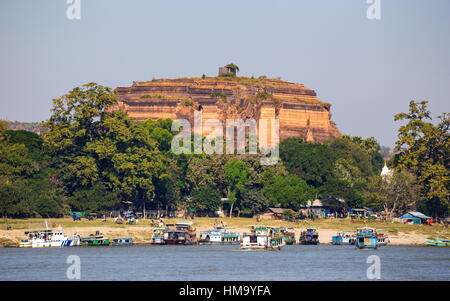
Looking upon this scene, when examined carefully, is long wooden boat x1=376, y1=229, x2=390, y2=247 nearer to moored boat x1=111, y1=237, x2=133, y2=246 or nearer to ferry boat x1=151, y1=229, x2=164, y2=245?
ferry boat x1=151, y1=229, x2=164, y2=245

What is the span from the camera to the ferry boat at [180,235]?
284ft

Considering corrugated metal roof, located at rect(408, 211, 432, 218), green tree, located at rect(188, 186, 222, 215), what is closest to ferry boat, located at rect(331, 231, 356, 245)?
corrugated metal roof, located at rect(408, 211, 432, 218)

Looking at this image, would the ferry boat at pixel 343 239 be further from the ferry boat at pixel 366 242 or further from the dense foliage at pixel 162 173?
the dense foliage at pixel 162 173

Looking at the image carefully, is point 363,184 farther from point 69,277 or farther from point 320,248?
point 69,277

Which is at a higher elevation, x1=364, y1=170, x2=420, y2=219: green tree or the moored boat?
x1=364, y1=170, x2=420, y2=219: green tree

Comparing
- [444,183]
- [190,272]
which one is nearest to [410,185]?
[444,183]

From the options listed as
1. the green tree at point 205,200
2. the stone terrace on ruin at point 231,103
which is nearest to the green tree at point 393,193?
the green tree at point 205,200

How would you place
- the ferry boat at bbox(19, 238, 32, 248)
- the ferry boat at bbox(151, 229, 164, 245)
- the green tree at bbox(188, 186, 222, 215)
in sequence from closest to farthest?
the ferry boat at bbox(19, 238, 32, 248) < the ferry boat at bbox(151, 229, 164, 245) < the green tree at bbox(188, 186, 222, 215)

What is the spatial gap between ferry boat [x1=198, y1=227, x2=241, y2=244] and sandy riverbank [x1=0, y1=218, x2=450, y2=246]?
2.92 m

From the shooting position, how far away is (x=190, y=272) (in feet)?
198

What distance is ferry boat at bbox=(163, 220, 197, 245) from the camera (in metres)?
86.6

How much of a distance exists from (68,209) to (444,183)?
47.8m

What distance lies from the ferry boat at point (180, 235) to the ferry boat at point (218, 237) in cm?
122

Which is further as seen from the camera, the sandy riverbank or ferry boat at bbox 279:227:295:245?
ferry boat at bbox 279:227:295:245
